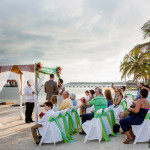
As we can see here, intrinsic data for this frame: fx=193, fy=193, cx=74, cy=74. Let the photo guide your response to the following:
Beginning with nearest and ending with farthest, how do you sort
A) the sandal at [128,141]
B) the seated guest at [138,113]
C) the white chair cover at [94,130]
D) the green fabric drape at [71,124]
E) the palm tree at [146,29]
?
the seated guest at [138,113]
the sandal at [128,141]
the white chair cover at [94,130]
the green fabric drape at [71,124]
the palm tree at [146,29]

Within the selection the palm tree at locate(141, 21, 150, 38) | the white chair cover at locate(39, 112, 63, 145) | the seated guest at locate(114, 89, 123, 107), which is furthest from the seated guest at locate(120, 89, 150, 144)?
the palm tree at locate(141, 21, 150, 38)

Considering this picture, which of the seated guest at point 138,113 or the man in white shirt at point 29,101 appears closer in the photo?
the seated guest at point 138,113

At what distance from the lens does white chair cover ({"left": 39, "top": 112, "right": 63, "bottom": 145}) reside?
5.00 metres

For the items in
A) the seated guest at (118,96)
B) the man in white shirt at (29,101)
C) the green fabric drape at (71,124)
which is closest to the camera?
the green fabric drape at (71,124)

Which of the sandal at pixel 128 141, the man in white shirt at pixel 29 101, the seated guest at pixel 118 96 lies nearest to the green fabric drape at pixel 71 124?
the sandal at pixel 128 141

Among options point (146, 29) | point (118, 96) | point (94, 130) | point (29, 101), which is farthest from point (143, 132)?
point (146, 29)

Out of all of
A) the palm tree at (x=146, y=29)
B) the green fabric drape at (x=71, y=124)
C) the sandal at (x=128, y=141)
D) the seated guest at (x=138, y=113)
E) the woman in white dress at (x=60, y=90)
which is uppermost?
the palm tree at (x=146, y=29)

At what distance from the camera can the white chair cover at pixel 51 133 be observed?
500 centimetres

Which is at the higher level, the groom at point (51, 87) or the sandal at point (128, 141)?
the groom at point (51, 87)

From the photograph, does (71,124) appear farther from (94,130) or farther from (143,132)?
(143,132)

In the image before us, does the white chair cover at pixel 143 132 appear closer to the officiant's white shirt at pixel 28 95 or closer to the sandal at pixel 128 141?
the sandal at pixel 128 141

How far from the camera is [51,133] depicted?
5.05 meters

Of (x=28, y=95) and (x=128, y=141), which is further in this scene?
(x=28, y=95)

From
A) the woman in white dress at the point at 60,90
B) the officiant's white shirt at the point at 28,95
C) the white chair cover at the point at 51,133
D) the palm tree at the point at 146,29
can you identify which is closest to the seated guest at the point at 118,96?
the woman in white dress at the point at 60,90
